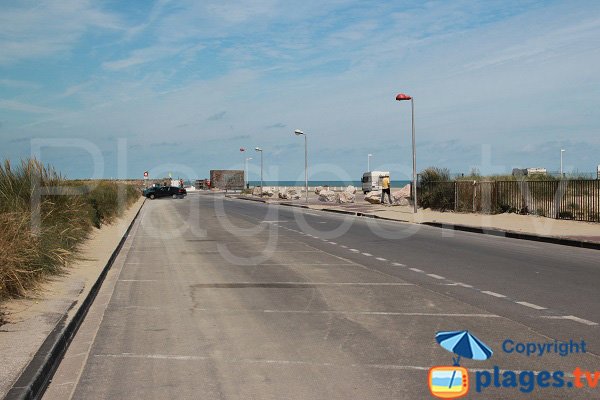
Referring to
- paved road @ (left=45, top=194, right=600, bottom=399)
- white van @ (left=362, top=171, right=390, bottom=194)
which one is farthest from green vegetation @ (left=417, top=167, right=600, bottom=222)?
white van @ (left=362, top=171, right=390, bottom=194)

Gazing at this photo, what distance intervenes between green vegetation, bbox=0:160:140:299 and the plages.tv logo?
5.84 m

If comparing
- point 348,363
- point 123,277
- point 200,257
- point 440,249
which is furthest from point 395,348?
point 440,249

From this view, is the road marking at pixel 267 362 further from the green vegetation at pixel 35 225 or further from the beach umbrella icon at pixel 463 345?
the green vegetation at pixel 35 225

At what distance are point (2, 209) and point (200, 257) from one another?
18.1 feet

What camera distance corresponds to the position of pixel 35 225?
1328 cm

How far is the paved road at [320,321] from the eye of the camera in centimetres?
614

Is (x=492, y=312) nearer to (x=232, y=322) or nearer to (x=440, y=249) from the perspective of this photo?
(x=232, y=322)

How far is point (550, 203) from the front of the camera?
30016mm

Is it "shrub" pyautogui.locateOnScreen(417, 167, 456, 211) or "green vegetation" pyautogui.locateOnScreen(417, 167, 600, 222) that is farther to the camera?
"shrub" pyautogui.locateOnScreen(417, 167, 456, 211)

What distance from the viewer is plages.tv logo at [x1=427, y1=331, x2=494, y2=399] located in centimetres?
583

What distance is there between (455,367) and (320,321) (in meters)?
2.51

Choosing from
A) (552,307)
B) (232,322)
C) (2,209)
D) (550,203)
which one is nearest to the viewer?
(232,322)

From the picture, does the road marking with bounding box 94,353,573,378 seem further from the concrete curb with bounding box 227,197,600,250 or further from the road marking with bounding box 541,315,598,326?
the concrete curb with bounding box 227,197,600,250

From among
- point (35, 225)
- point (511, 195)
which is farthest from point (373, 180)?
point (35, 225)
